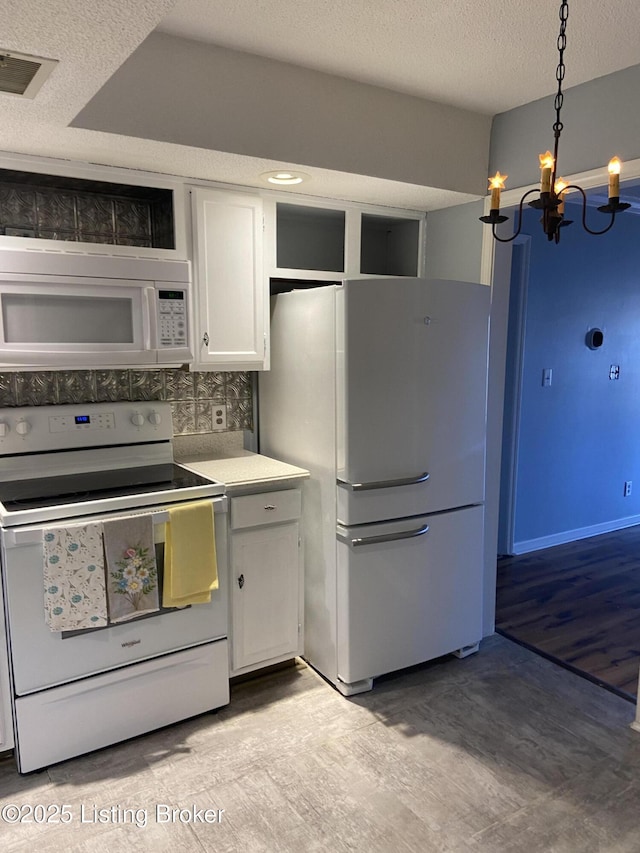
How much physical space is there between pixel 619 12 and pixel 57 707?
2847 mm

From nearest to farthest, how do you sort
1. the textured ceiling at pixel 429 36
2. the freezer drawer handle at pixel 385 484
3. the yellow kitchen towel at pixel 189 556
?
the textured ceiling at pixel 429 36
the yellow kitchen towel at pixel 189 556
the freezer drawer handle at pixel 385 484

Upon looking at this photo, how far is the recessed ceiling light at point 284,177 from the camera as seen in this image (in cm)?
244

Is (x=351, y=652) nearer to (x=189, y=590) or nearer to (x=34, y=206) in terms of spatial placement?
(x=189, y=590)

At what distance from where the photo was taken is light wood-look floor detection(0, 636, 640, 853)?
73.2 inches

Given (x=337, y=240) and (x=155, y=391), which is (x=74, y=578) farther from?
(x=337, y=240)

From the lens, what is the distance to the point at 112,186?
96.7 inches

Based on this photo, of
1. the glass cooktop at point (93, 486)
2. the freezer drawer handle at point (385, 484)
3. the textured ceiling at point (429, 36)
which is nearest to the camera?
the textured ceiling at point (429, 36)

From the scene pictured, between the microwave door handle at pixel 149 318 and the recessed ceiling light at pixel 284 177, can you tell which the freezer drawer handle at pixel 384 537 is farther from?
the recessed ceiling light at pixel 284 177

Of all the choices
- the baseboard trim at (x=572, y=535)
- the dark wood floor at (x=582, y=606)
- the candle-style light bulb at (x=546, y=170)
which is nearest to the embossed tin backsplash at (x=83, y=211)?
the candle-style light bulb at (x=546, y=170)

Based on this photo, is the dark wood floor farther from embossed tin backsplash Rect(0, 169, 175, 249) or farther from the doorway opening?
embossed tin backsplash Rect(0, 169, 175, 249)

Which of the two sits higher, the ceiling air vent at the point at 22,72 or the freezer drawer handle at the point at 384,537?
the ceiling air vent at the point at 22,72

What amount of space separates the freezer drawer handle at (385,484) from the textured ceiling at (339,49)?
48.6 inches

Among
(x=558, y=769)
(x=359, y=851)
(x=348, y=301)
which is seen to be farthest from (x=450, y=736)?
(x=348, y=301)

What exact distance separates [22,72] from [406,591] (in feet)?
7.30
